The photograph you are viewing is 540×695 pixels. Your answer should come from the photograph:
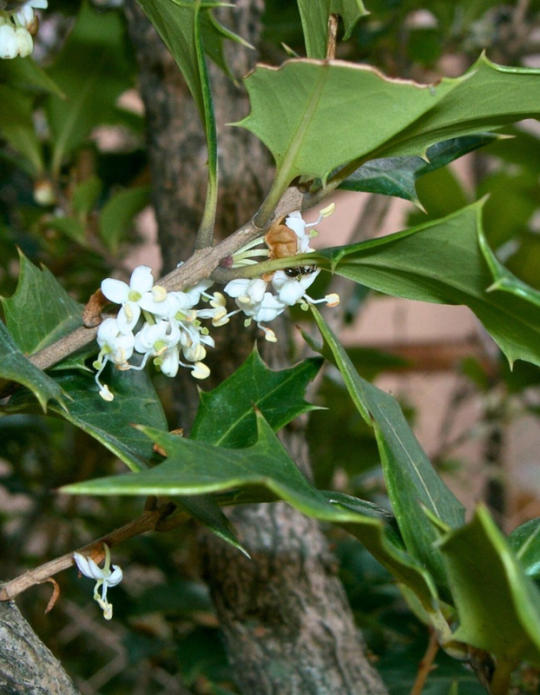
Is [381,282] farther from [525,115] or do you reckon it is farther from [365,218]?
[365,218]

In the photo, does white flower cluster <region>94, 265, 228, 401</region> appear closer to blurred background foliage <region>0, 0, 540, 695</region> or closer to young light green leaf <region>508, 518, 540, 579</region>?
young light green leaf <region>508, 518, 540, 579</region>

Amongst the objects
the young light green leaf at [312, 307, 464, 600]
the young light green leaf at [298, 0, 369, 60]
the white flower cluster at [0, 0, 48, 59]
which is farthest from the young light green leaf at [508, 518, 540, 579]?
the white flower cluster at [0, 0, 48, 59]

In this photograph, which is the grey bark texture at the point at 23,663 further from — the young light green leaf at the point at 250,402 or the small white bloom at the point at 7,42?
the small white bloom at the point at 7,42

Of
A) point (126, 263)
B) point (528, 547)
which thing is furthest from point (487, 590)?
point (126, 263)

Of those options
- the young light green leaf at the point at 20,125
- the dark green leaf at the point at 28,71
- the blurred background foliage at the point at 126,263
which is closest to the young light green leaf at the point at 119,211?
the blurred background foliage at the point at 126,263

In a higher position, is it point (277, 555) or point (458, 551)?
point (458, 551)

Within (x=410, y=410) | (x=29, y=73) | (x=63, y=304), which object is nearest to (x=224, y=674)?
(x=63, y=304)

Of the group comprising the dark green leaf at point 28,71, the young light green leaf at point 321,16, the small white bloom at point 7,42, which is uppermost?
the young light green leaf at point 321,16
